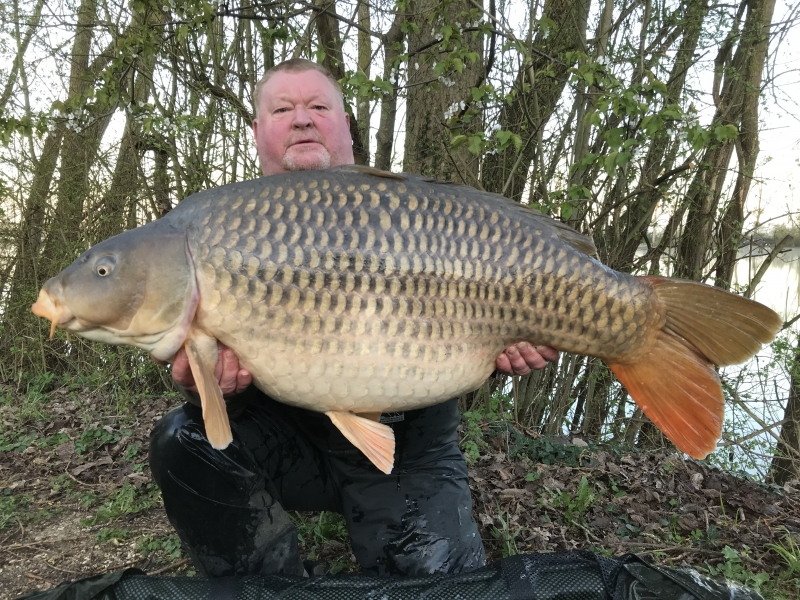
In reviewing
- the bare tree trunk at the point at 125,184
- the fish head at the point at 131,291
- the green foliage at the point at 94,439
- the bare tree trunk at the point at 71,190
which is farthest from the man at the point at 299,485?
the bare tree trunk at the point at 71,190

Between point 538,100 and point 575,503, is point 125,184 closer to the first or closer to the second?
point 538,100

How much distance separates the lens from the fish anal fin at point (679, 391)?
4.17 ft

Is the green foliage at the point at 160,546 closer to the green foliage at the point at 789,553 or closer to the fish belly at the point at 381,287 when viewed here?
the fish belly at the point at 381,287

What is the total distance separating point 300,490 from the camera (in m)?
1.60

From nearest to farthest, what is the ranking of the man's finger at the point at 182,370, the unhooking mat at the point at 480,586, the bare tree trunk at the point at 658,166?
1. the unhooking mat at the point at 480,586
2. the man's finger at the point at 182,370
3. the bare tree trunk at the point at 658,166

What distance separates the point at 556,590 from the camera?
1.12 metres

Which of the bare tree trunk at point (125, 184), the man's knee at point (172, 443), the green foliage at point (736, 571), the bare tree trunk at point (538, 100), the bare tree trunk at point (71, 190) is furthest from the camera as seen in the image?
the bare tree trunk at point (71, 190)

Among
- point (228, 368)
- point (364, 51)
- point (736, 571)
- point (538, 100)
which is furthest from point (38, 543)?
point (538, 100)

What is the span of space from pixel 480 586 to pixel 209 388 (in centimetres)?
68

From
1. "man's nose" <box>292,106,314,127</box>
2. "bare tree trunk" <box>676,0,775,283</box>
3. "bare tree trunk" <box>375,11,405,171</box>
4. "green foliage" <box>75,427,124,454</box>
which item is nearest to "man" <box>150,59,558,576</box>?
"man's nose" <box>292,106,314,127</box>

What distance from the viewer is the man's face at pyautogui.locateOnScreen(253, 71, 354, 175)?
6.02 ft

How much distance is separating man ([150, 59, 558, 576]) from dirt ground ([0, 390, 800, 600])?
0.92 ft

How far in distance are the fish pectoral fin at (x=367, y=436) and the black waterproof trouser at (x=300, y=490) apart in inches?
13.3

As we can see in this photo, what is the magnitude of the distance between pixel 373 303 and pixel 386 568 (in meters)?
0.79
